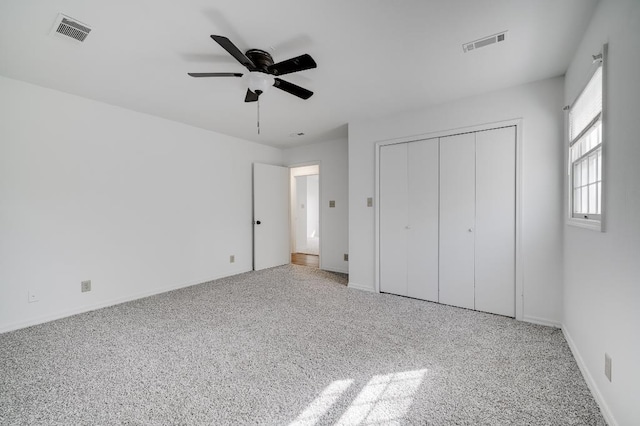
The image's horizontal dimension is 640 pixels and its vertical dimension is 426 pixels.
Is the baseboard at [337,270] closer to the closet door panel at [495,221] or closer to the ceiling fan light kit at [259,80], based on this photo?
the closet door panel at [495,221]

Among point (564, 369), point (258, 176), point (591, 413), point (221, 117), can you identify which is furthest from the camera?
point (258, 176)

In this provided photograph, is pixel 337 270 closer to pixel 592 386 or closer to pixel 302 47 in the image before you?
pixel 592 386

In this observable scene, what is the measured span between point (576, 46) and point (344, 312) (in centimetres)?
311

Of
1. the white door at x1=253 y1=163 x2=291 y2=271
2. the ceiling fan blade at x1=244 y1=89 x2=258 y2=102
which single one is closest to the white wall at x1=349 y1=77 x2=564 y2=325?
the ceiling fan blade at x1=244 y1=89 x2=258 y2=102

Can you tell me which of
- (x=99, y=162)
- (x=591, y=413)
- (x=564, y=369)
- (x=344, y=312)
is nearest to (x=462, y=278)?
(x=564, y=369)

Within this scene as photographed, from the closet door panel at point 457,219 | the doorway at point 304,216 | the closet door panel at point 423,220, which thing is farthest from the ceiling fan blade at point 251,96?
the doorway at point 304,216

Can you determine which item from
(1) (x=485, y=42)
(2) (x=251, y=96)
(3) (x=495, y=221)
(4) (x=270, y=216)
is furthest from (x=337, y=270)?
(1) (x=485, y=42)

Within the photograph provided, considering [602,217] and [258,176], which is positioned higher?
[258,176]

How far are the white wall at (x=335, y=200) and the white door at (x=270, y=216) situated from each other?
0.83 metres

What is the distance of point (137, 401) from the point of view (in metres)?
1.61

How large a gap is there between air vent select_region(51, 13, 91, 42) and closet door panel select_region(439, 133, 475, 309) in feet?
11.3

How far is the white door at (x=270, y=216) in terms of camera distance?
4934mm

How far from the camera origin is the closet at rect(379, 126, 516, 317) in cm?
284

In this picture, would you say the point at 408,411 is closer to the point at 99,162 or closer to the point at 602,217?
the point at 602,217
